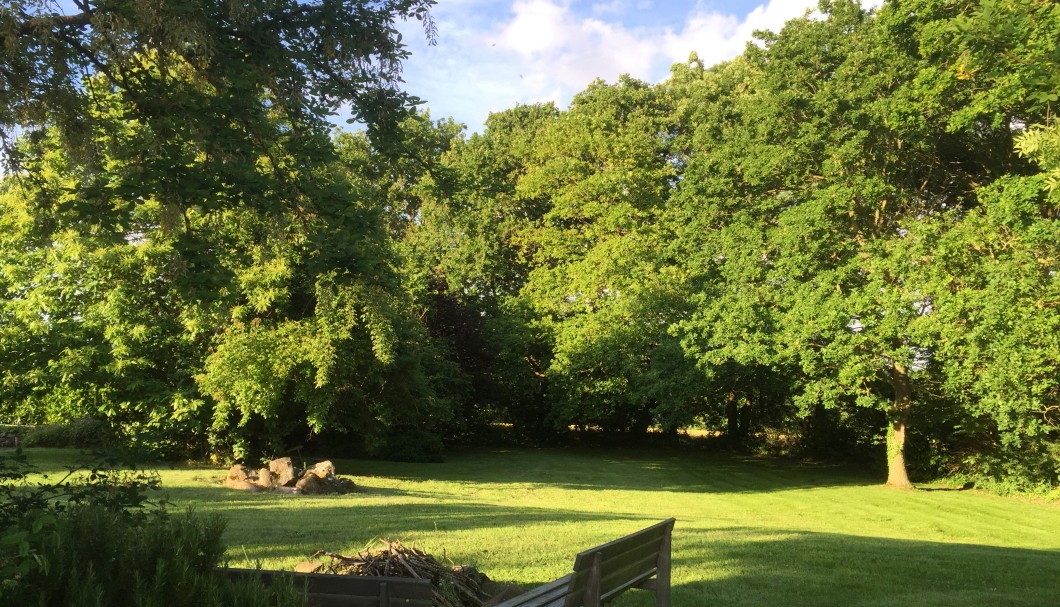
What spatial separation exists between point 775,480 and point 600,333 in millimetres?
8281

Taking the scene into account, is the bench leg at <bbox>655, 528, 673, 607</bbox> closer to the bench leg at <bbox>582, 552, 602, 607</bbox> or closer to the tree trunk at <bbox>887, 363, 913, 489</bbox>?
the bench leg at <bbox>582, 552, 602, 607</bbox>

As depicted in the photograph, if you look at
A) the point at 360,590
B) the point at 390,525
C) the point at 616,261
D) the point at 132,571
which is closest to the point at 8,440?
the point at 390,525

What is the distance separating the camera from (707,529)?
11.5 metres

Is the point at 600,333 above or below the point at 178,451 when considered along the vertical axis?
above

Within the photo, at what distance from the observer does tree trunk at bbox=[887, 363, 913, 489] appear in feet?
75.7

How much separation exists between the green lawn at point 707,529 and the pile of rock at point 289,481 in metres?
0.62

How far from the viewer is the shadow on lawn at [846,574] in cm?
727

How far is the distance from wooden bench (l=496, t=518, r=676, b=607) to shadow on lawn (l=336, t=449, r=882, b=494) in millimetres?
15339

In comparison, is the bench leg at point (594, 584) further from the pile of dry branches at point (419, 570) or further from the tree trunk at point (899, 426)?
the tree trunk at point (899, 426)

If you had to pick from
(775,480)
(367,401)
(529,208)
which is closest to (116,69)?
(367,401)

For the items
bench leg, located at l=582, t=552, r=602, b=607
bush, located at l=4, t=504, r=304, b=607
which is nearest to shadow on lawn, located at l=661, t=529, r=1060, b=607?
bench leg, located at l=582, t=552, r=602, b=607

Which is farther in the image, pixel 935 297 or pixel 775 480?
pixel 775 480

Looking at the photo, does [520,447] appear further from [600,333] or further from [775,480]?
[775,480]

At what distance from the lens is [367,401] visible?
2380 centimetres
